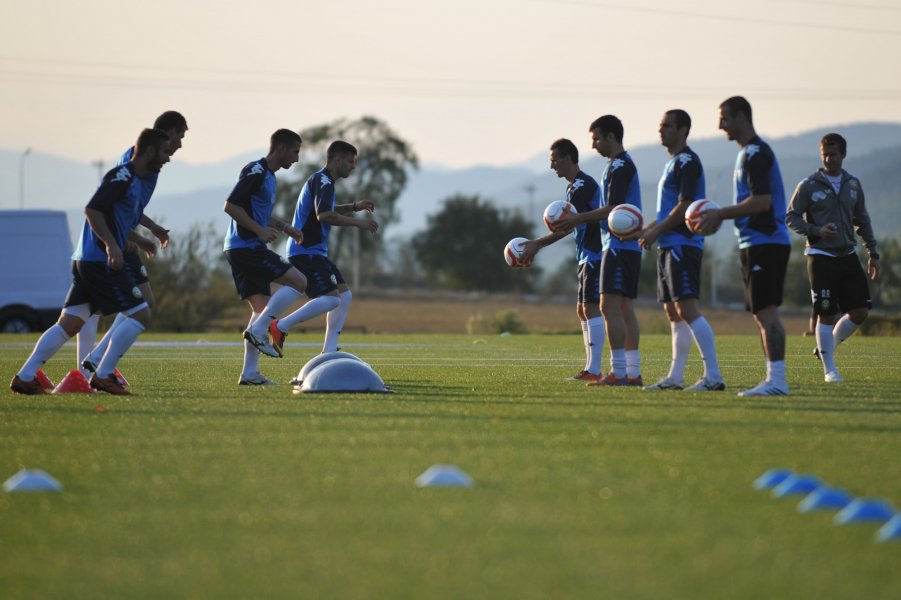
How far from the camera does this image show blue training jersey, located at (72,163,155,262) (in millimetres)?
10273

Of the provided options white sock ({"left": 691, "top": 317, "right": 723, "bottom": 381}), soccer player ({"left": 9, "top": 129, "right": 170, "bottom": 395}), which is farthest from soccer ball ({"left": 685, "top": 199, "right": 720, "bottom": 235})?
soccer player ({"left": 9, "top": 129, "right": 170, "bottom": 395})

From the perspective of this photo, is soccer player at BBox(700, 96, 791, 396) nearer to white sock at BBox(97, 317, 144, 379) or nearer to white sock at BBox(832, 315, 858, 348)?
white sock at BBox(832, 315, 858, 348)

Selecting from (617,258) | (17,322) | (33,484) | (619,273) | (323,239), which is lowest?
(17,322)

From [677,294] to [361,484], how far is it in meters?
5.37

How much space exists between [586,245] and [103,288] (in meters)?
4.67

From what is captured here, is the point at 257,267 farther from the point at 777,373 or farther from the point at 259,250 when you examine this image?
the point at 777,373

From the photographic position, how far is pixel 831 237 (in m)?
12.3

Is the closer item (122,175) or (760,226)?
(760,226)

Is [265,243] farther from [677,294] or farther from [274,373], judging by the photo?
[677,294]

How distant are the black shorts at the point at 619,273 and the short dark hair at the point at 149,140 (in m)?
4.06

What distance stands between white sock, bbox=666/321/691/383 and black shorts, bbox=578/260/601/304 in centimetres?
143

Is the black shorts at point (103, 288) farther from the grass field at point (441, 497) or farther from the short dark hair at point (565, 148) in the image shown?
the short dark hair at point (565, 148)

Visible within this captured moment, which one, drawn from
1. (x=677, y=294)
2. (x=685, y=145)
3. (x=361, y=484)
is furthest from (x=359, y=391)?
(x=361, y=484)

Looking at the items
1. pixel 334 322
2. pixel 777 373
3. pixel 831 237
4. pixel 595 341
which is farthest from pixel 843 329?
pixel 334 322
